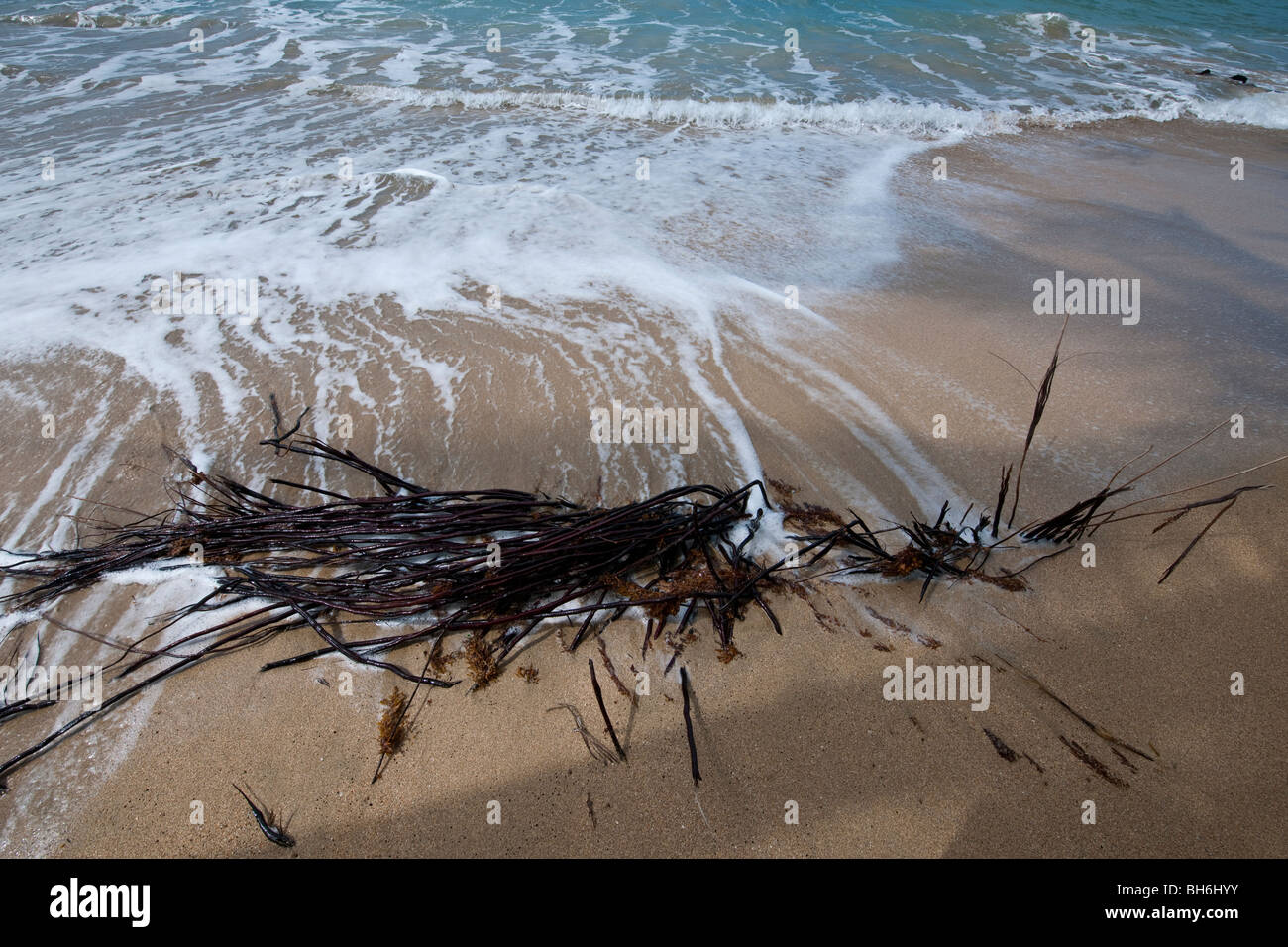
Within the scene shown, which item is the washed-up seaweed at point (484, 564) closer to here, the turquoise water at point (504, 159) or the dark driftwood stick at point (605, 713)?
the dark driftwood stick at point (605, 713)

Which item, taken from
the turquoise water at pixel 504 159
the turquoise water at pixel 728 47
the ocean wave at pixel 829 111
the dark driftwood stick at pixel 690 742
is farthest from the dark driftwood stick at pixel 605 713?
the turquoise water at pixel 728 47

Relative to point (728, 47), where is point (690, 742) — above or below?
below

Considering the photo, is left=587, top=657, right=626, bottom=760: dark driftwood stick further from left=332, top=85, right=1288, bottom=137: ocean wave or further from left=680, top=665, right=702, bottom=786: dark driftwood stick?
left=332, top=85, right=1288, bottom=137: ocean wave

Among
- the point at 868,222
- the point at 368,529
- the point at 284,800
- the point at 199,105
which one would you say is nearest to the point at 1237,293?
the point at 868,222

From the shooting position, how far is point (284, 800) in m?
1.82

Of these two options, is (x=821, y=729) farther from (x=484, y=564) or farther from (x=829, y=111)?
(x=829, y=111)

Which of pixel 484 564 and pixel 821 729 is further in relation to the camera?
pixel 484 564

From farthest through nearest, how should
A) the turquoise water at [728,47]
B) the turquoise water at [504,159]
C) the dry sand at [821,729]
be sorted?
the turquoise water at [728,47] → the turquoise water at [504,159] → the dry sand at [821,729]

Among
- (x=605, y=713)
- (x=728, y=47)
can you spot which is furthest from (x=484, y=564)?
(x=728, y=47)

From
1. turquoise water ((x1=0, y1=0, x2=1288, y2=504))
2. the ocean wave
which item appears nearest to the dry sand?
turquoise water ((x1=0, y1=0, x2=1288, y2=504))

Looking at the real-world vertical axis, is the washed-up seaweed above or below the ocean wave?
below

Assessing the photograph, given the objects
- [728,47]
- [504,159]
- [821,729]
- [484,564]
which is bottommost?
[821,729]

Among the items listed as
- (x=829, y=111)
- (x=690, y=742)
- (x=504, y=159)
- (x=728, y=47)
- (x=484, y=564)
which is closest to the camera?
(x=690, y=742)
